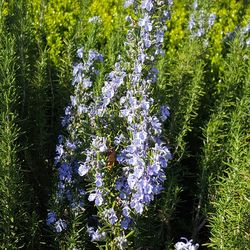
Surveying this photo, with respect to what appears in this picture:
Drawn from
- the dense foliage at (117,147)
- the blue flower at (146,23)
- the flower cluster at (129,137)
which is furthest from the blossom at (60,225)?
the blue flower at (146,23)

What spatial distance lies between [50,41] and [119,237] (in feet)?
7.70

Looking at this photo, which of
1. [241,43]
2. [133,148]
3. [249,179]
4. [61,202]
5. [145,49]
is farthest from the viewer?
[241,43]

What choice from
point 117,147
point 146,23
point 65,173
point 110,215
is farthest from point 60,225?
point 146,23

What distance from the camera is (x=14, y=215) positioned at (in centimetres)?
284

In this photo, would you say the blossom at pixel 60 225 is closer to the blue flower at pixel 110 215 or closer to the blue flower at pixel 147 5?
the blue flower at pixel 110 215

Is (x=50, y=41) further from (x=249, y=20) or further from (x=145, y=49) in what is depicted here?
(x=145, y=49)

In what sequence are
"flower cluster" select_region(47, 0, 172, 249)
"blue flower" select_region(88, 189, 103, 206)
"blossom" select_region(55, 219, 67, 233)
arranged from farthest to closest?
1. "blossom" select_region(55, 219, 67, 233)
2. "blue flower" select_region(88, 189, 103, 206)
3. "flower cluster" select_region(47, 0, 172, 249)

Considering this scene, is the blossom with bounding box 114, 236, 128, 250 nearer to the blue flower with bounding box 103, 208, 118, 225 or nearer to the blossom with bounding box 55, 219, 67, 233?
the blue flower with bounding box 103, 208, 118, 225

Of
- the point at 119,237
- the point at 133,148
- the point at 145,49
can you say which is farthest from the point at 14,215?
the point at 145,49

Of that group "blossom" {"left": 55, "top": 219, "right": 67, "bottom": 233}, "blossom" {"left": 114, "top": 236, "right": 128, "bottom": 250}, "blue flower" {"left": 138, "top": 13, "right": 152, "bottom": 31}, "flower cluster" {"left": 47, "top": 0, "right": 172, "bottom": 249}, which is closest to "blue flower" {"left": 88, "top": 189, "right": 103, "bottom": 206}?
"flower cluster" {"left": 47, "top": 0, "right": 172, "bottom": 249}

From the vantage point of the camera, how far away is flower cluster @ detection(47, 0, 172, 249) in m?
2.39

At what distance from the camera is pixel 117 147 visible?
2.52 metres

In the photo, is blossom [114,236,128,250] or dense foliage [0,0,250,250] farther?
blossom [114,236,128,250]

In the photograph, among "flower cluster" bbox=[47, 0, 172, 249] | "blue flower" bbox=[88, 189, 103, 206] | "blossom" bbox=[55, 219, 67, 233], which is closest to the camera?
"flower cluster" bbox=[47, 0, 172, 249]
